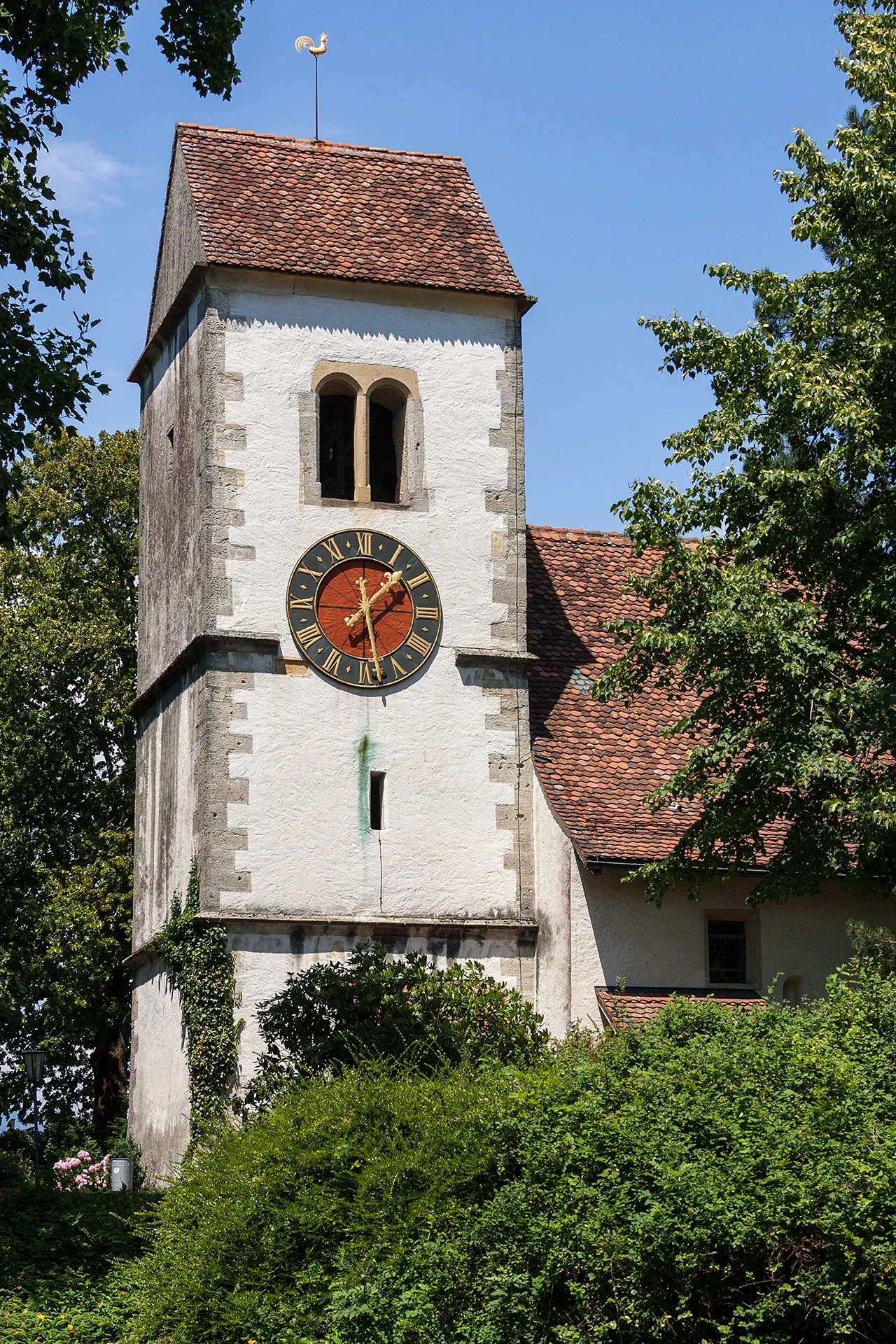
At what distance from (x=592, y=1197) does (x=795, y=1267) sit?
1277 millimetres

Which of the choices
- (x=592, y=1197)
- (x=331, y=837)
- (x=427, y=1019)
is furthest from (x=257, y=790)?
(x=592, y=1197)

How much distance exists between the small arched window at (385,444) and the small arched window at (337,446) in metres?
0.27

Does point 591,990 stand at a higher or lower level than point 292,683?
lower

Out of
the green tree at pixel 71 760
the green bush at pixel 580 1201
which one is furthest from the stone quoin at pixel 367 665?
the green tree at pixel 71 760

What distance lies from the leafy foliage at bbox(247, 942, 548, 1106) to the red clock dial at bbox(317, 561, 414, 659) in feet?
11.9

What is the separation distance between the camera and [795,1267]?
11.5 metres

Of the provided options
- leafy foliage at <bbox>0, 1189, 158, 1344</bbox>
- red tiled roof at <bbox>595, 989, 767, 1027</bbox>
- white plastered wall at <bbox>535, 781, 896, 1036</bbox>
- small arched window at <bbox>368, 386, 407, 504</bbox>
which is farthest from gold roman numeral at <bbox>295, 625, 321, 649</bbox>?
leafy foliage at <bbox>0, 1189, 158, 1344</bbox>

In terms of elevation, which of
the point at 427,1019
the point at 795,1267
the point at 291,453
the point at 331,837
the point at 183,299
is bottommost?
the point at 795,1267

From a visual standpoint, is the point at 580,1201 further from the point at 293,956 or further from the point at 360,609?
the point at 360,609

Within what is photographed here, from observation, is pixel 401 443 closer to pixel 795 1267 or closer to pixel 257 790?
pixel 257 790

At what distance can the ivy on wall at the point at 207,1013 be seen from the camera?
20859mm

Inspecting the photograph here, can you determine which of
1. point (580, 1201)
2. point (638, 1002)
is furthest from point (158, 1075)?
point (580, 1201)

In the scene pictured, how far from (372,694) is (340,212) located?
606 cm

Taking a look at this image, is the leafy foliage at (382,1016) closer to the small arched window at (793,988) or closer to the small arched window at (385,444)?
the small arched window at (793,988)
